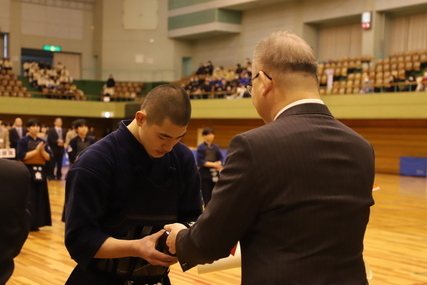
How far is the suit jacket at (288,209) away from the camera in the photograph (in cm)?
183

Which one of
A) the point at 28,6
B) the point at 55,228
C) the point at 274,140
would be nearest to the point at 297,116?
the point at 274,140

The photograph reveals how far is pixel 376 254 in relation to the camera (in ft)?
25.5

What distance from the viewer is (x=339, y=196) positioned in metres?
1.89

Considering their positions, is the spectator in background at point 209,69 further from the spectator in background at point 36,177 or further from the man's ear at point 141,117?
the man's ear at point 141,117

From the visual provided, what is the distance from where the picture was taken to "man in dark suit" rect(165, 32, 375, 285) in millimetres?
1833

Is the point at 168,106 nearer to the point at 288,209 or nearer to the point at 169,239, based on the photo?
the point at 169,239

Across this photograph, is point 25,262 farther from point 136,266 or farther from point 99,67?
point 99,67

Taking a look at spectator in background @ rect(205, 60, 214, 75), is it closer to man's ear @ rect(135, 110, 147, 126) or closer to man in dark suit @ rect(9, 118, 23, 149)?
man in dark suit @ rect(9, 118, 23, 149)

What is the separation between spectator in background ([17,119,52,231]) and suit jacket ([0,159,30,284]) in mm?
7486

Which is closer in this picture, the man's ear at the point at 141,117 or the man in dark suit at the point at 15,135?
the man's ear at the point at 141,117

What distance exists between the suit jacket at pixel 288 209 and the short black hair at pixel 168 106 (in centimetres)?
78

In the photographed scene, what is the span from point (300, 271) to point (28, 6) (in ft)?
105

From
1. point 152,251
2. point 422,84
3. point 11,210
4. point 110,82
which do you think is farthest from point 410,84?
point 11,210

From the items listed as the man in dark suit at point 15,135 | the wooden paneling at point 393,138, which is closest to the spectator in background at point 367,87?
the wooden paneling at point 393,138
